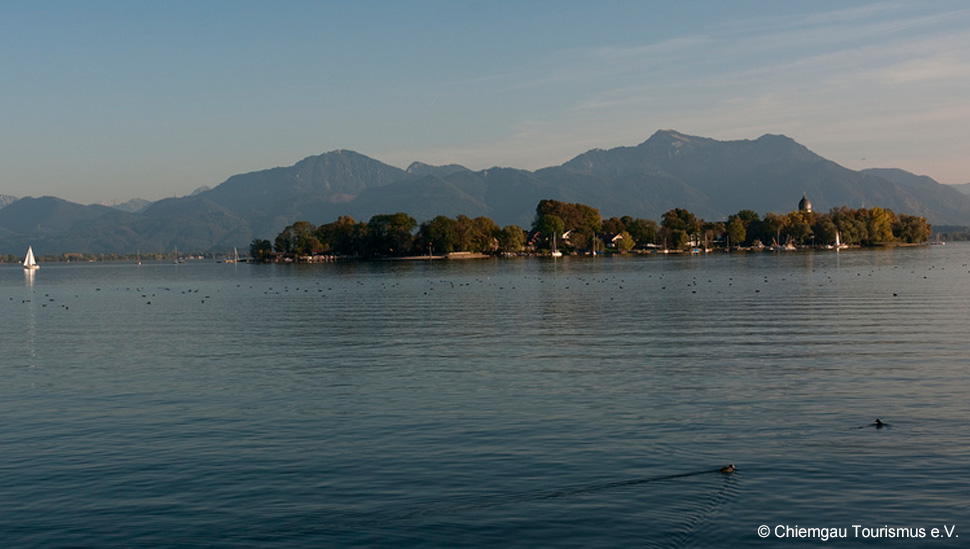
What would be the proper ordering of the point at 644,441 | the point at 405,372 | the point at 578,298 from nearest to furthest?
the point at 644,441 < the point at 405,372 < the point at 578,298

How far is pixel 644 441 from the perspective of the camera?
66.9 ft

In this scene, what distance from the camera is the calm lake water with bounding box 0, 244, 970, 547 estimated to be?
50.0 ft

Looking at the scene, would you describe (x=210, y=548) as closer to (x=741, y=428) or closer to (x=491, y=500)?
(x=491, y=500)

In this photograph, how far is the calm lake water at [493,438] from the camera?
15.2 meters

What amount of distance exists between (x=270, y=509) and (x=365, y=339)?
95.3 feet

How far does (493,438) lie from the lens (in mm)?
21188

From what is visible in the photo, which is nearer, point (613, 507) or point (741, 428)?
point (613, 507)

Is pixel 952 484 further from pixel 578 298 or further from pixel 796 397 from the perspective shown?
pixel 578 298

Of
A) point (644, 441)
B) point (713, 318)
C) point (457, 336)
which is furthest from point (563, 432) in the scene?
point (713, 318)

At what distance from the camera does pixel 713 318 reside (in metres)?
52.2

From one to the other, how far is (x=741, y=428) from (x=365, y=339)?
26938 mm

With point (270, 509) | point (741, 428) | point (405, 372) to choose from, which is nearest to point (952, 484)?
point (741, 428)

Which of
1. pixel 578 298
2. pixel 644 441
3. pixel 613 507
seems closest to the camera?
pixel 613 507

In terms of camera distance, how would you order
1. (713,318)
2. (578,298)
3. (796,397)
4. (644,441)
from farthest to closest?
(578,298) → (713,318) → (796,397) → (644,441)
